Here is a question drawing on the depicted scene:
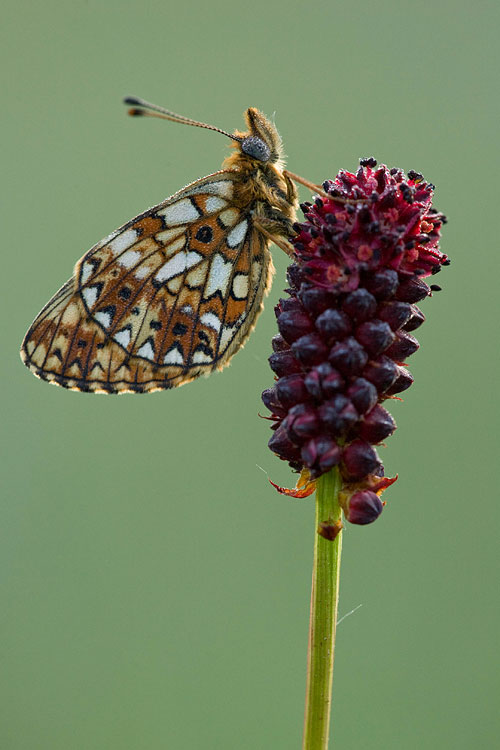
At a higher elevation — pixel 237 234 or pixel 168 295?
pixel 237 234

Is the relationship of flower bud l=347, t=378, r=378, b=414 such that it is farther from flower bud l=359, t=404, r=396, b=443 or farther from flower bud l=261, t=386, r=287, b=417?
flower bud l=261, t=386, r=287, b=417

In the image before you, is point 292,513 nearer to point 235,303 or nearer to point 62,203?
point 235,303

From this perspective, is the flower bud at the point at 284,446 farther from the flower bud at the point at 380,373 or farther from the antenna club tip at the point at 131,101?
the antenna club tip at the point at 131,101

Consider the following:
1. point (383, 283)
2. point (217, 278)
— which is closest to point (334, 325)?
point (383, 283)

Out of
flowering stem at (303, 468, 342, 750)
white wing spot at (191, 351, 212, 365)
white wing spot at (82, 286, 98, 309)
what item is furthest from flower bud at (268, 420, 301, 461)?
white wing spot at (82, 286, 98, 309)

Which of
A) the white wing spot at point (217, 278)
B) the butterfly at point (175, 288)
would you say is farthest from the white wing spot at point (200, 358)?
the white wing spot at point (217, 278)

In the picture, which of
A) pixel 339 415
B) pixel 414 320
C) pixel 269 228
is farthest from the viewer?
pixel 269 228

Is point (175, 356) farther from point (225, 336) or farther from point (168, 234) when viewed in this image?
point (168, 234)
